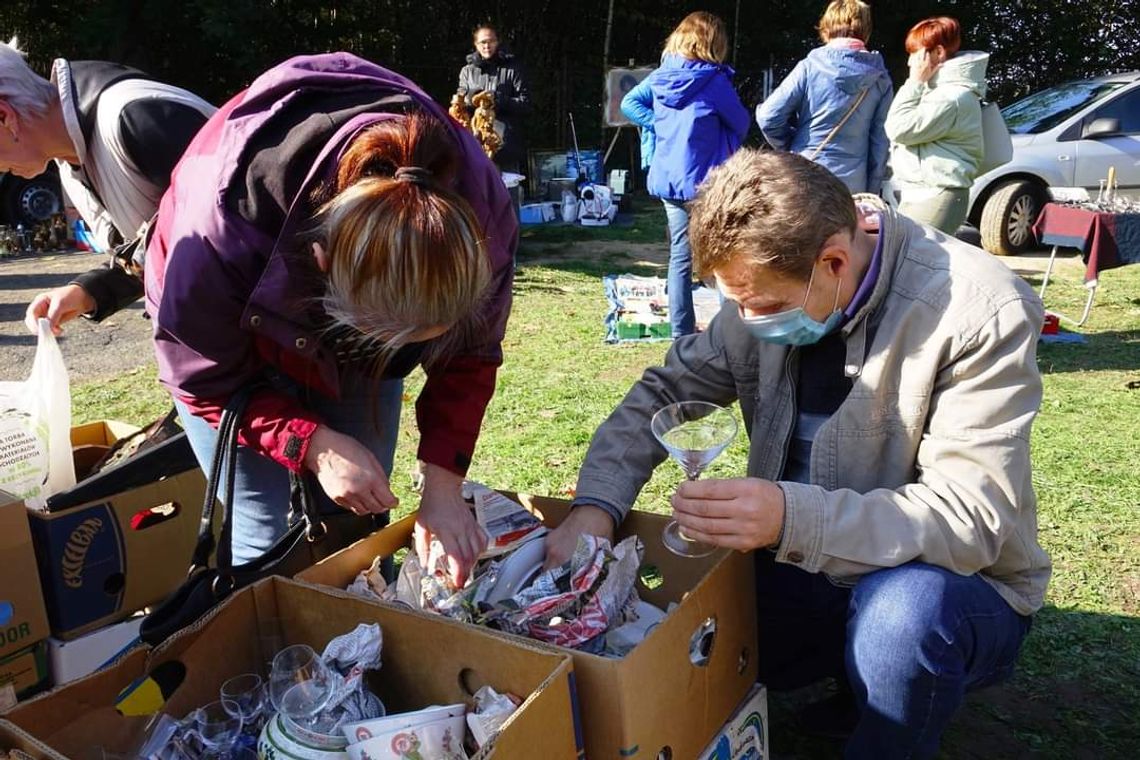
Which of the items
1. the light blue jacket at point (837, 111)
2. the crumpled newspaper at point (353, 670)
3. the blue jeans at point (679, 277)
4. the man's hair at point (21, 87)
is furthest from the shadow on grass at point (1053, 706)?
the light blue jacket at point (837, 111)

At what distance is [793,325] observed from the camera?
1.78m

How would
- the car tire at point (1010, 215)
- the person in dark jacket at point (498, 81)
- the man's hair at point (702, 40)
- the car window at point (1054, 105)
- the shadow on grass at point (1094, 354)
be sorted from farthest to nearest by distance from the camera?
the person in dark jacket at point (498, 81) < the car window at point (1054, 105) < the car tire at point (1010, 215) < the man's hair at point (702, 40) < the shadow on grass at point (1094, 354)

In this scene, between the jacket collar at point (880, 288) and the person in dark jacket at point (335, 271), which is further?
the jacket collar at point (880, 288)

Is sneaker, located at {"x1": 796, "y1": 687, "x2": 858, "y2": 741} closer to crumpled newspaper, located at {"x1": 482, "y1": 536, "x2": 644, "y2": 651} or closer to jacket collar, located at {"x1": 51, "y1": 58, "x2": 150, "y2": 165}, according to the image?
crumpled newspaper, located at {"x1": 482, "y1": 536, "x2": 644, "y2": 651}

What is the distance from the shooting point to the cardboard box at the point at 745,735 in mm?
1714

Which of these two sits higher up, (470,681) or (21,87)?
(21,87)

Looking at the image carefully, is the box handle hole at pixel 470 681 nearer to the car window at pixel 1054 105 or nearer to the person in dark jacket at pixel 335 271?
the person in dark jacket at pixel 335 271

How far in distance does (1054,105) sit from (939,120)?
520cm

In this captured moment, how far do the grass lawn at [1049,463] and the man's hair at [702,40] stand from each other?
1741 millimetres

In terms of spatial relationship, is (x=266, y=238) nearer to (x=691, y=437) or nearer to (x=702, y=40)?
(x=691, y=437)

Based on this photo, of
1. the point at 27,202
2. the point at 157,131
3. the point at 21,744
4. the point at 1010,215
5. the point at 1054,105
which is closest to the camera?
the point at 21,744

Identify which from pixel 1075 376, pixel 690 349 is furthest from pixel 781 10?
pixel 690 349

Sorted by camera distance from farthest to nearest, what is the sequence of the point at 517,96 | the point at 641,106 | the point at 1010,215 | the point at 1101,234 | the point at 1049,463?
the point at 517,96 → the point at 1010,215 → the point at 641,106 → the point at 1101,234 → the point at 1049,463

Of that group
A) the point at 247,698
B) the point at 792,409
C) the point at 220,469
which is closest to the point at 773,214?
the point at 792,409
